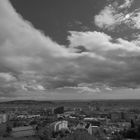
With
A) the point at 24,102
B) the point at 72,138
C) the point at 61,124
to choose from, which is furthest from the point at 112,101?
the point at 72,138

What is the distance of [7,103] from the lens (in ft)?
572

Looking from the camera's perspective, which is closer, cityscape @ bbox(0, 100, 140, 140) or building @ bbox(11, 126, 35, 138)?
cityscape @ bbox(0, 100, 140, 140)

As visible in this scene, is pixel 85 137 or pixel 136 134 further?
pixel 136 134

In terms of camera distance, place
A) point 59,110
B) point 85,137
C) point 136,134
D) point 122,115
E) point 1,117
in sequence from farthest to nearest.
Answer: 1. point 59,110
2. point 122,115
3. point 1,117
4. point 136,134
5. point 85,137

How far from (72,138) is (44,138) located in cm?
1130

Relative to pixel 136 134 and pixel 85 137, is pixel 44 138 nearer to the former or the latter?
pixel 136 134

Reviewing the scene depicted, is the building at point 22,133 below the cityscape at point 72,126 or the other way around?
below

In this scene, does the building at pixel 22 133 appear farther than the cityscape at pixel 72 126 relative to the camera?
Yes

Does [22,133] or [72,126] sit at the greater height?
[72,126]

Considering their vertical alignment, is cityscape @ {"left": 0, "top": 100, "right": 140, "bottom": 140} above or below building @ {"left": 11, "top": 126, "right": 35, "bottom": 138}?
above

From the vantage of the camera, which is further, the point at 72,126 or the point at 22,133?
the point at 72,126

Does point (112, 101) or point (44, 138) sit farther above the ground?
point (112, 101)

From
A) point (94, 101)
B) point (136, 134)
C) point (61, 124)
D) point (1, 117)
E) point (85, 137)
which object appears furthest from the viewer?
point (94, 101)

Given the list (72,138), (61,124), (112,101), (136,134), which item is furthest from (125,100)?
(72,138)
